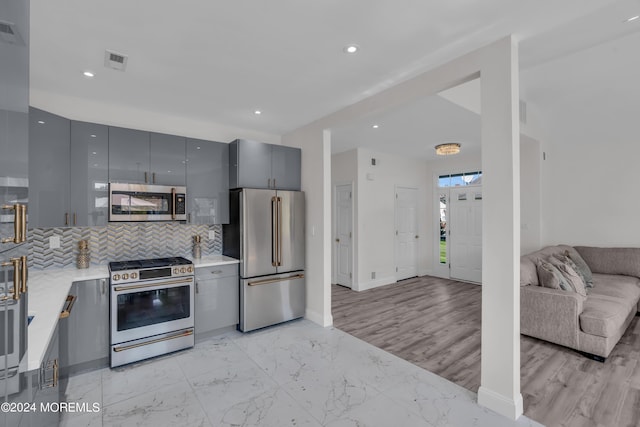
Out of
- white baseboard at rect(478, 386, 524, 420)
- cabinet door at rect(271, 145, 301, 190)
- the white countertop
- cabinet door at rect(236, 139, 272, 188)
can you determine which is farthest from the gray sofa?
the white countertop

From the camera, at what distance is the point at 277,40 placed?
7.12 feet

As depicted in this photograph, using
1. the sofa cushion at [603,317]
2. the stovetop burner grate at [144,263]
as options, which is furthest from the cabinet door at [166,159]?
the sofa cushion at [603,317]

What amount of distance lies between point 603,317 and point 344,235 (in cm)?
378

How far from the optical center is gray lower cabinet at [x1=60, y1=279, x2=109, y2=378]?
264cm

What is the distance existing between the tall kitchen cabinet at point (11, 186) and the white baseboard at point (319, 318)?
3.09 meters

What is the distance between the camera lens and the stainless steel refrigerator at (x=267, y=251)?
3.59m

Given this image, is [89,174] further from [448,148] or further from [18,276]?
[448,148]

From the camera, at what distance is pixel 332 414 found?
2.18 m

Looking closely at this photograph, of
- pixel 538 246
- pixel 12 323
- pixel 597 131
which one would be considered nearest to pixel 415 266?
pixel 538 246

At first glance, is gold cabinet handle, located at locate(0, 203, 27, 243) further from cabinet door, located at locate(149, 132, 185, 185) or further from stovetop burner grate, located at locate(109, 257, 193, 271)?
cabinet door, located at locate(149, 132, 185, 185)

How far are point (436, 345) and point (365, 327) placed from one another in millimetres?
882

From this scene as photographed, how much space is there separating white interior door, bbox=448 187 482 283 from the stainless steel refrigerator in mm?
3901

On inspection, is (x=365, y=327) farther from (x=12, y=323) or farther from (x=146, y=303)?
(x=12, y=323)

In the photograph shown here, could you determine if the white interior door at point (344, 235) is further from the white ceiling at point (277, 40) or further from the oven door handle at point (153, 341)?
the oven door handle at point (153, 341)
